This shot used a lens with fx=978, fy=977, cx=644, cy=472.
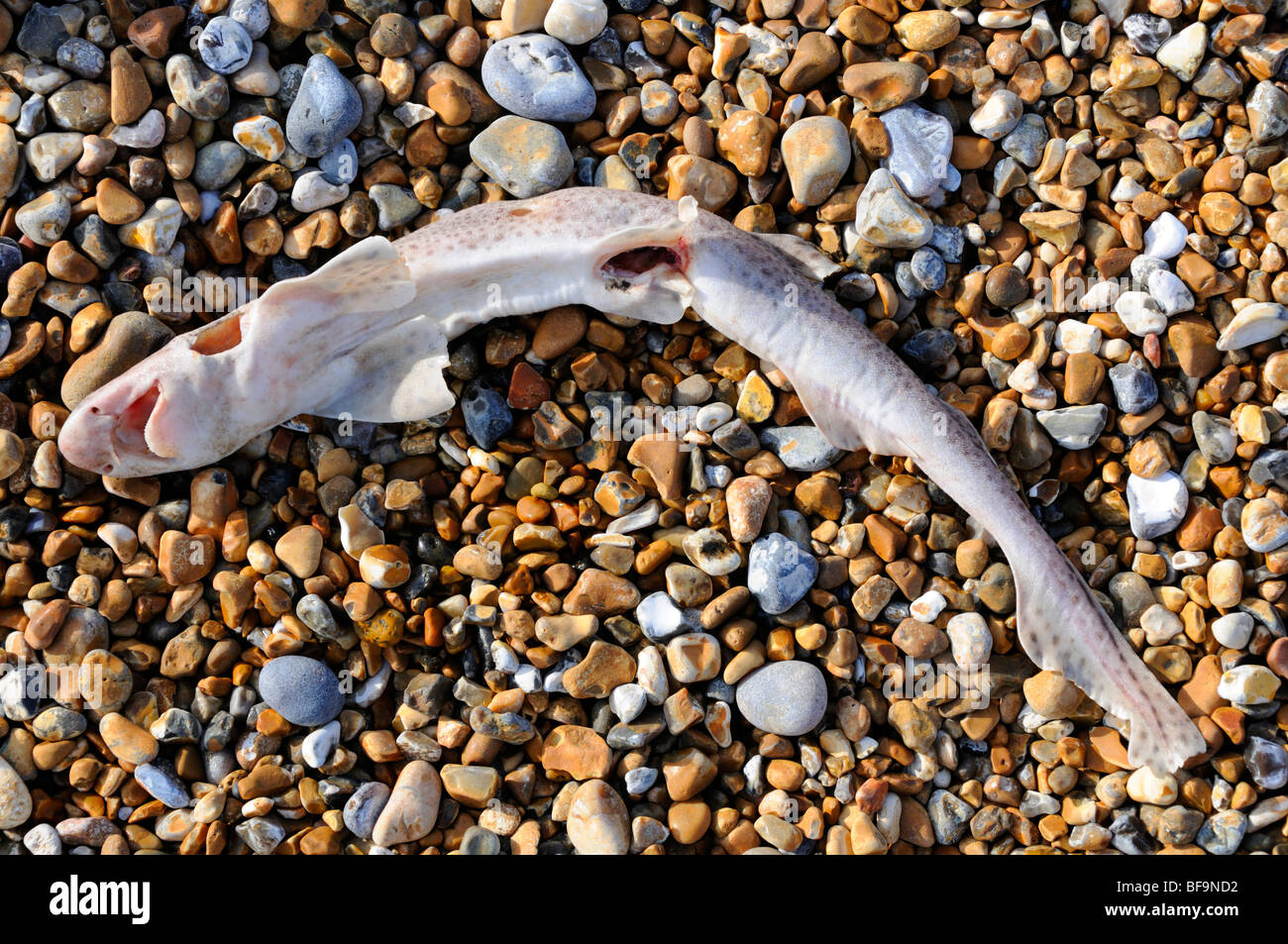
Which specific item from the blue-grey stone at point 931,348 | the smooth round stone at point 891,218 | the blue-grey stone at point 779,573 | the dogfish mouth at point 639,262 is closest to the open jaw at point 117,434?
the dogfish mouth at point 639,262

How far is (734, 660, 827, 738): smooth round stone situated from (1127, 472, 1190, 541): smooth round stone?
1.51m

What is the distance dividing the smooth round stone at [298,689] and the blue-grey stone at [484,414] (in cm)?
111

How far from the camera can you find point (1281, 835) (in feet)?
13.0

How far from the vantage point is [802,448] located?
4051mm

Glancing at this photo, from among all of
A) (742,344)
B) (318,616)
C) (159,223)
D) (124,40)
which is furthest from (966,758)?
(124,40)

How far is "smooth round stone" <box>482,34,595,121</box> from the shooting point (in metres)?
4.10

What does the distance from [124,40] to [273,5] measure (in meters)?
0.64

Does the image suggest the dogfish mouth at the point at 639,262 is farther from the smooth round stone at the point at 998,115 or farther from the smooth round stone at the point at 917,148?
the smooth round stone at the point at 998,115

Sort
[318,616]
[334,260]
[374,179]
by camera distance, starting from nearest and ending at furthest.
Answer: [334,260] → [318,616] → [374,179]

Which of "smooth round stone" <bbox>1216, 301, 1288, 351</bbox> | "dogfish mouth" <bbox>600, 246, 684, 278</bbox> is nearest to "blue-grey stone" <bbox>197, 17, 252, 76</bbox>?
"dogfish mouth" <bbox>600, 246, 684, 278</bbox>

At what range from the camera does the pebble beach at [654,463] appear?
388cm

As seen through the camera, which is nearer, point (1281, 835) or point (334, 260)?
point (334, 260)

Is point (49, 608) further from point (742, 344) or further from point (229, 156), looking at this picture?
point (742, 344)

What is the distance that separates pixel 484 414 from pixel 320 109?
1.43m
